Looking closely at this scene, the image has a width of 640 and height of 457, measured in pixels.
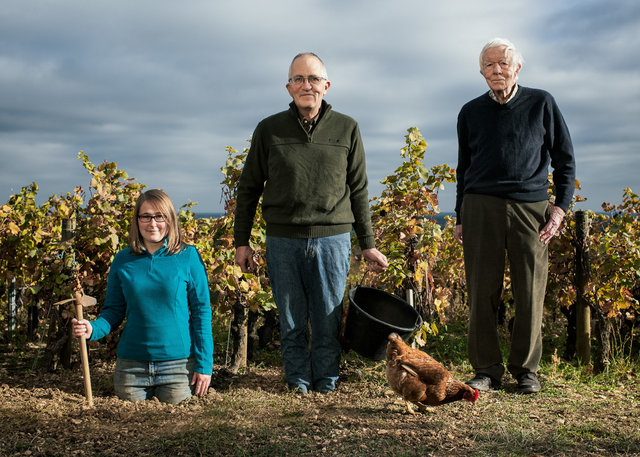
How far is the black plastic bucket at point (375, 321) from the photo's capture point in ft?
10.7

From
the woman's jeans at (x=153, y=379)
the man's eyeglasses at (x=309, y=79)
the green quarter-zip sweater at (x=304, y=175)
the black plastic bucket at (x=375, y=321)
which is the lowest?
the woman's jeans at (x=153, y=379)

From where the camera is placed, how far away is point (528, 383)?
11.9 ft

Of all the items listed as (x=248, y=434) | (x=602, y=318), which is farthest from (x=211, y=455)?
(x=602, y=318)

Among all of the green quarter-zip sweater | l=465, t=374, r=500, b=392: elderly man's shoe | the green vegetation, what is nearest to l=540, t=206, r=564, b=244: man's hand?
the green vegetation

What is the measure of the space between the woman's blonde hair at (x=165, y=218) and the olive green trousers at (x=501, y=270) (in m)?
1.85

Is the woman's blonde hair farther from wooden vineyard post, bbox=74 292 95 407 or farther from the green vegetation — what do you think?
the green vegetation

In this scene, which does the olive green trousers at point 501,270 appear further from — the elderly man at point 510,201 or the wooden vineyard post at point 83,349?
the wooden vineyard post at point 83,349

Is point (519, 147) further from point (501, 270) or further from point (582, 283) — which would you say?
point (582, 283)

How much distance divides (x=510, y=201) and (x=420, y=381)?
4.21ft

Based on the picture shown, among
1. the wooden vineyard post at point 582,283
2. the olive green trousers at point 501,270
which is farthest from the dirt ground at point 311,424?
the wooden vineyard post at point 582,283

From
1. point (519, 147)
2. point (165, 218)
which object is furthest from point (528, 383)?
point (165, 218)

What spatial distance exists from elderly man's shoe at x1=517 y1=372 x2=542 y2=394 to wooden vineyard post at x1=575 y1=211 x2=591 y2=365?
49.1 inches

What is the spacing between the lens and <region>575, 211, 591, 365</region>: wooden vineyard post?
457 centimetres

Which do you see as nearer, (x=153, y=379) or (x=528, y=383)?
(x=153, y=379)
